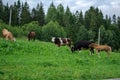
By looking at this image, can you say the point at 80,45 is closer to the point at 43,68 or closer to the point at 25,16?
the point at 43,68

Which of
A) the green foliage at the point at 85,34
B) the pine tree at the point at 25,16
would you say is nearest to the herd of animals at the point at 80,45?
the green foliage at the point at 85,34

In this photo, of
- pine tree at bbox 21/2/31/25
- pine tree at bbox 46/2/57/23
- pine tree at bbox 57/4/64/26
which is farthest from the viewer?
pine tree at bbox 57/4/64/26

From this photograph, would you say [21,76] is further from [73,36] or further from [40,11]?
[40,11]

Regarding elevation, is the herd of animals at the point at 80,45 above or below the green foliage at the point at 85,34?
below

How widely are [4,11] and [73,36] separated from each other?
2659 centimetres

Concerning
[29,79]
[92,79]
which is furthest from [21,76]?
[92,79]

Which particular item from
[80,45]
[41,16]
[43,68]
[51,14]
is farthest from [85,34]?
[43,68]

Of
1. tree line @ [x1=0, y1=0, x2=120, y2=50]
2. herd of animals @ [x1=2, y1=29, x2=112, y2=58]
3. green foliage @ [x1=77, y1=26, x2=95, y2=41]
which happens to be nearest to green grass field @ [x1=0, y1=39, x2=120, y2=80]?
herd of animals @ [x1=2, y1=29, x2=112, y2=58]

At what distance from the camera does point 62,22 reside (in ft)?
441

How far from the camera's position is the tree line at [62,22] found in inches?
4355

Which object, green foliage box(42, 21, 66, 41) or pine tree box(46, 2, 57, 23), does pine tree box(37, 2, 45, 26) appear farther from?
green foliage box(42, 21, 66, 41)

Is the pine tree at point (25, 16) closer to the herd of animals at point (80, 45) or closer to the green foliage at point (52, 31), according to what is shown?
the green foliage at point (52, 31)

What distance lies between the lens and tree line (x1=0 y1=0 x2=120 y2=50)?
4355 inches

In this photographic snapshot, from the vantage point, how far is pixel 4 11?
4572 inches
